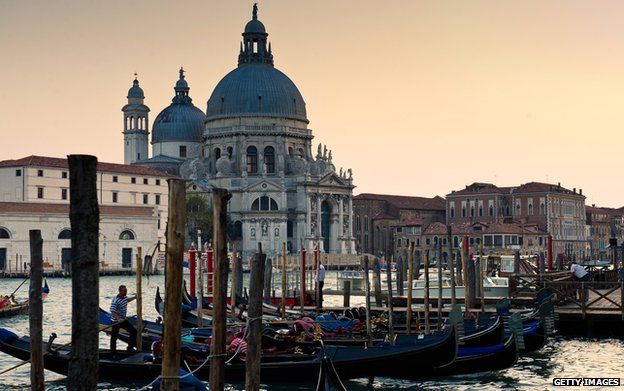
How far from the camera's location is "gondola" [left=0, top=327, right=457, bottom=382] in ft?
47.1

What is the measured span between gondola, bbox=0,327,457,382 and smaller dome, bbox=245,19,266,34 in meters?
70.1

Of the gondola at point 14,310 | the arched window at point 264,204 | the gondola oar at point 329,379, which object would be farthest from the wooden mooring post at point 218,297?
the arched window at point 264,204

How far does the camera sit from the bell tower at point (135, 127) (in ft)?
295

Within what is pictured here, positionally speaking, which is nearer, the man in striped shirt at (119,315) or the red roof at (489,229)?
the man in striped shirt at (119,315)

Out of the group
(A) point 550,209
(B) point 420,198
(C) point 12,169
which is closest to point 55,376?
(C) point 12,169

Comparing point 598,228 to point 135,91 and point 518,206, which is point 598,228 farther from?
point 135,91

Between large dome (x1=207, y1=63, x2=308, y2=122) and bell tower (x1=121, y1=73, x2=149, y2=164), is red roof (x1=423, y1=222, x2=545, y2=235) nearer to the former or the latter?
large dome (x1=207, y1=63, x2=308, y2=122)

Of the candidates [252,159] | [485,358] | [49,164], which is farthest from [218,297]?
[252,159]

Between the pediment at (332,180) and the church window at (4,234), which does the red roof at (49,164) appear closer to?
the church window at (4,234)

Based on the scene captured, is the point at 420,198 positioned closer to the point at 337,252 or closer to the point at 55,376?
the point at 337,252

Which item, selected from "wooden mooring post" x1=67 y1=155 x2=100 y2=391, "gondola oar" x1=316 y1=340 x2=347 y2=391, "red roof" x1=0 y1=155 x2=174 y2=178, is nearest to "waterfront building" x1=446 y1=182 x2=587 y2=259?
"red roof" x1=0 y1=155 x2=174 y2=178

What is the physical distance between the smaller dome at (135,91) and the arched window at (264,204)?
757 inches

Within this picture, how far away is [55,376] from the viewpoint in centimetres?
1614

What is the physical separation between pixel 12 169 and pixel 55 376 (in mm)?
46143
